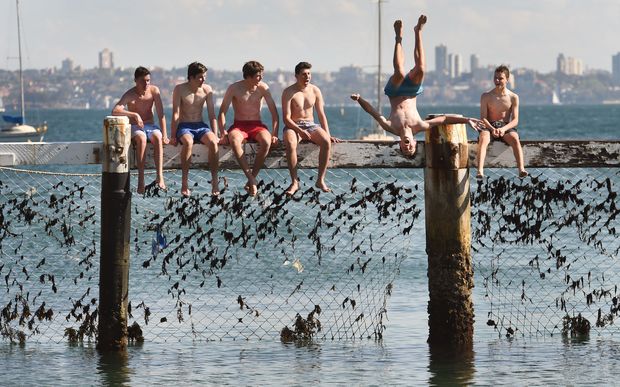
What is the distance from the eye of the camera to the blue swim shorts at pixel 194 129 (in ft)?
46.8

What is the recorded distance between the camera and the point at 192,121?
14.5 metres

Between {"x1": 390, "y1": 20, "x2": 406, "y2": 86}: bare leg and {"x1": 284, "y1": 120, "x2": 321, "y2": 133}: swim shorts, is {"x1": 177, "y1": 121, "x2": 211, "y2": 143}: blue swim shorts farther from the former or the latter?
{"x1": 390, "y1": 20, "x2": 406, "y2": 86}: bare leg

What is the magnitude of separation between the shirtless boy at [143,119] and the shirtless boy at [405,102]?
2.13m

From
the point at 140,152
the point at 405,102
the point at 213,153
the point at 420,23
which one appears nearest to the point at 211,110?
the point at 213,153

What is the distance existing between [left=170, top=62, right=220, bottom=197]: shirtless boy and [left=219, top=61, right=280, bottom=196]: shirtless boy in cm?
16

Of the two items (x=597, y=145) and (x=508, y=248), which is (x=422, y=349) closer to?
(x=597, y=145)

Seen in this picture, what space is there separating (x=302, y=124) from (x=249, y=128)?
0.55 meters

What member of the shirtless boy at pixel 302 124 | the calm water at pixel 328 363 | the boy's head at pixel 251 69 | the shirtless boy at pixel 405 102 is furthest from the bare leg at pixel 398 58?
the calm water at pixel 328 363

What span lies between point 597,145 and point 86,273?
10554 mm

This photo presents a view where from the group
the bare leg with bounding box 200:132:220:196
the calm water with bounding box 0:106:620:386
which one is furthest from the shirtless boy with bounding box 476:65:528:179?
the bare leg with bounding box 200:132:220:196

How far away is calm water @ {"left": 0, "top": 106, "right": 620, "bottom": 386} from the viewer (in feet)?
45.8

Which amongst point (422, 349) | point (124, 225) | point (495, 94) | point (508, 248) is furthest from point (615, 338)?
point (508, 248)

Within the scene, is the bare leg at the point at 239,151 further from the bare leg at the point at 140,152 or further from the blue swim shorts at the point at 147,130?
the bare leg at the point at 140,152

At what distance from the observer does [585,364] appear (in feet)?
47.4
